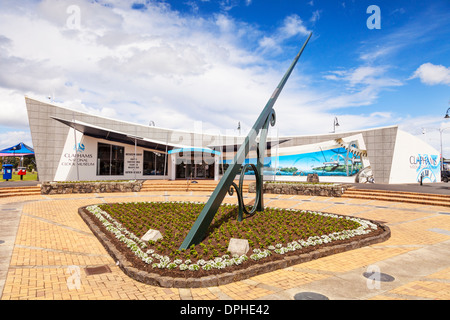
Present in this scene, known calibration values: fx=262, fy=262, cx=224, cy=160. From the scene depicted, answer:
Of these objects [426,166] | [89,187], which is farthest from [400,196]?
[89,187]

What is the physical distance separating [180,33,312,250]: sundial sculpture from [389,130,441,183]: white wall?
18277 millimetres

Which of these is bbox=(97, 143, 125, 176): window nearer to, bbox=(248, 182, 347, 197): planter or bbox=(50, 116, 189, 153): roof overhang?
bbox=(50, 116, 189, 153): roof overhang

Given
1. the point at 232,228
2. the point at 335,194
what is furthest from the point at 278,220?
the point at 335,194

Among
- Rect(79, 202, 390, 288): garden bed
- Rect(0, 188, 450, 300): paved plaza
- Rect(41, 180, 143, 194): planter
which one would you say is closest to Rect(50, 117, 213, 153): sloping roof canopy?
Rect(41, 180, 143, 194): planter

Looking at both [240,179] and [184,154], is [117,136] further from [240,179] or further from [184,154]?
[240,179]

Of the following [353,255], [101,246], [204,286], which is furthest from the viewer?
[101,246]

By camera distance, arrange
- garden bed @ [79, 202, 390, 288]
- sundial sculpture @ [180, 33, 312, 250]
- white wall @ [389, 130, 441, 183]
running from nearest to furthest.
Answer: garden bed @ [79, 202, 390, 288]
sundial sculpture @ [180, 33, 312, 250]
white wall @ [389, 130, 441, 183]

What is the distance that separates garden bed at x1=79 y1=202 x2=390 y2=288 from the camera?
4828 mm

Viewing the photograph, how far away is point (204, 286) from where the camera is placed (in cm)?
449

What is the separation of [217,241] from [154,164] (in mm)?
22097
